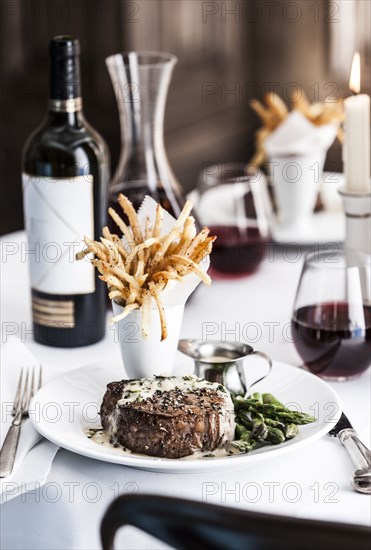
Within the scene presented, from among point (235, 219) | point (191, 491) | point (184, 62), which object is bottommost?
point (191, 491)

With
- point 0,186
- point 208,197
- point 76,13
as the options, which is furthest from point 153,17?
point 208,197

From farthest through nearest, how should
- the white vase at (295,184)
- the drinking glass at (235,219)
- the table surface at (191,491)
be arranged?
the white vase at (295,184) → the drinking glass at (235,219) → the table surface at (191,491)

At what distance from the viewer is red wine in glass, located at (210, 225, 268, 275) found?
1.85 metres

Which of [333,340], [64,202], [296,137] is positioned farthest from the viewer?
[296,137]

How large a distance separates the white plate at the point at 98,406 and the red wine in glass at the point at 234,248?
1.73ft

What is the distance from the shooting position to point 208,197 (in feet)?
5.98

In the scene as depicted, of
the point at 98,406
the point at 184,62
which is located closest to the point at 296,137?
the point at 98,406

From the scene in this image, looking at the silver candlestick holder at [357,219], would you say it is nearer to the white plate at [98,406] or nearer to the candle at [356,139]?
the candle at [356,139]

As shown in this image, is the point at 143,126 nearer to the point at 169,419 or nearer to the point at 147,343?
the point at 147,343

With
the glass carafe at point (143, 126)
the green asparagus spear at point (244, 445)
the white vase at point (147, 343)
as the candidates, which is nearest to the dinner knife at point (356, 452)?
the green asparagus spear at point (244, 445)

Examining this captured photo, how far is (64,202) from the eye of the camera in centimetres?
149

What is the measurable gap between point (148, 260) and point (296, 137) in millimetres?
809

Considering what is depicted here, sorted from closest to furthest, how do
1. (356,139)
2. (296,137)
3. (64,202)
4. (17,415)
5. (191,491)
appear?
1. (191,491)
2. (17,415)
3. (64,202)
4. (356,139)
5. (296,137)

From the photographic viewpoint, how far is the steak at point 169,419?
108 centimetres
